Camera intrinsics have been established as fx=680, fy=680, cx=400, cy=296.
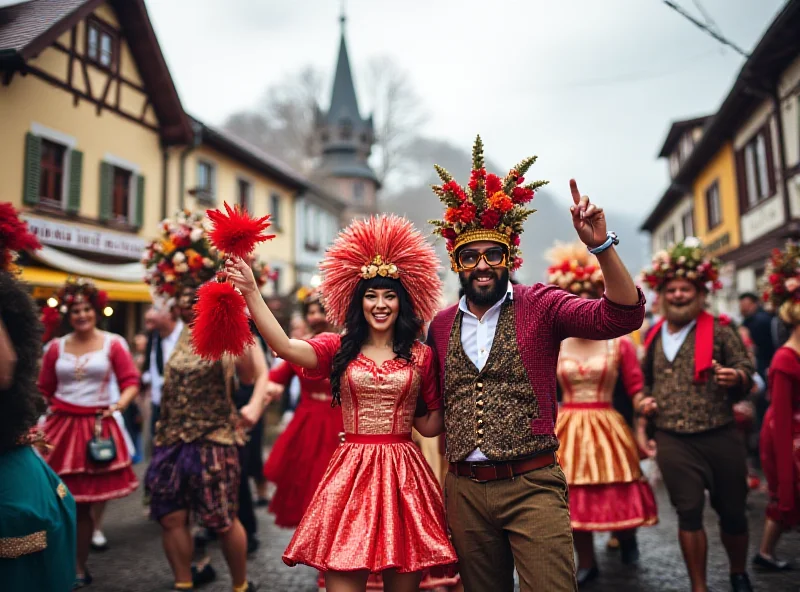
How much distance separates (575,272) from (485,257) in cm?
231

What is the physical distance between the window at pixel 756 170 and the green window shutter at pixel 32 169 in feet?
48.3

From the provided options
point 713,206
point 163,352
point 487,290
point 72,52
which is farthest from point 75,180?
point 713,206

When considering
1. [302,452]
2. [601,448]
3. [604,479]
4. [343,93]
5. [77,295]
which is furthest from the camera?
[343,93]

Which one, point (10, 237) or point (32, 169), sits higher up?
point (32, 169)

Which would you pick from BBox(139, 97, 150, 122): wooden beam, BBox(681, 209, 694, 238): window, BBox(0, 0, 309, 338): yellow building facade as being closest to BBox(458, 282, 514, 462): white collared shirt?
BBox(0, 0, 309, 338): yellow building facade

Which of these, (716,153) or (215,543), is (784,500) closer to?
(215,543)

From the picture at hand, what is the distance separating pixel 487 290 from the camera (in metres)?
3.34

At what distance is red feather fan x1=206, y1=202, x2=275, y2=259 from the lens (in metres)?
3.19

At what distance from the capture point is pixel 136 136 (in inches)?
650

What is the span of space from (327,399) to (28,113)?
1065 centimetres

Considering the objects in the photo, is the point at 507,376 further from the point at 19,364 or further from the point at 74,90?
the point at 74,90

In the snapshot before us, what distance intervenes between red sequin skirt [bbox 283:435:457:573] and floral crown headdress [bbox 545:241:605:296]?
2.60 m

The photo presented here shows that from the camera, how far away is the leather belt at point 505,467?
3106 millimetres

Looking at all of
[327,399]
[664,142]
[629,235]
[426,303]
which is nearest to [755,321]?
[327,399]
